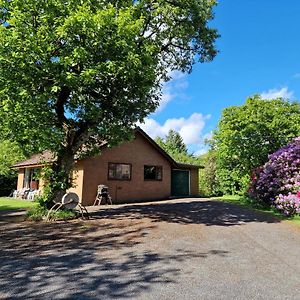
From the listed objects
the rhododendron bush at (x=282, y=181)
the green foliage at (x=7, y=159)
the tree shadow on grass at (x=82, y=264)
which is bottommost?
the tree shadow on grass at (x=82, y=264)

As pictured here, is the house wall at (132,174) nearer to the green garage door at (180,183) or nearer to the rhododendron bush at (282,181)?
the green garage door at (180,183)

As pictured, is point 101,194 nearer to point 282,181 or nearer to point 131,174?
point 131,174

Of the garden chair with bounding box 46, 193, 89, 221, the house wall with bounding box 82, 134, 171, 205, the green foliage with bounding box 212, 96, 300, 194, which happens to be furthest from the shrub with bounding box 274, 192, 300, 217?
the house wall with bounding box 82, 134, 171, 205

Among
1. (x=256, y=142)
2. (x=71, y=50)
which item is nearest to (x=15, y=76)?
(x=71, y=50)

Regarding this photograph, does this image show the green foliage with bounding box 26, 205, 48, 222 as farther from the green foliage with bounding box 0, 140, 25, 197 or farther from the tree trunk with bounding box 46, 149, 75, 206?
the green foliage with bounding box 0, 140, 25, 197

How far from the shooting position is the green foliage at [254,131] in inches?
912

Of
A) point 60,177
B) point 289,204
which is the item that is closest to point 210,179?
point 289,204

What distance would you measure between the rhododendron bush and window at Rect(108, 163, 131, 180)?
858cm

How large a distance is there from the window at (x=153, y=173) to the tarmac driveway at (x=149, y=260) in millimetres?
11764

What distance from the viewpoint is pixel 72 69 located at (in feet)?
38.2

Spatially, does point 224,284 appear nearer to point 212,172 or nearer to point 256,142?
point 256,142

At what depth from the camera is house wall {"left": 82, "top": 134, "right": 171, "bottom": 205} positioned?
20031 mm

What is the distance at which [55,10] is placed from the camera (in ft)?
36.3

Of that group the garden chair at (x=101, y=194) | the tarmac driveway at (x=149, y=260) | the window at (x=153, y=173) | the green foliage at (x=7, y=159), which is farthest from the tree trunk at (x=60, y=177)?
the green foliage at (x=7, y=159)
